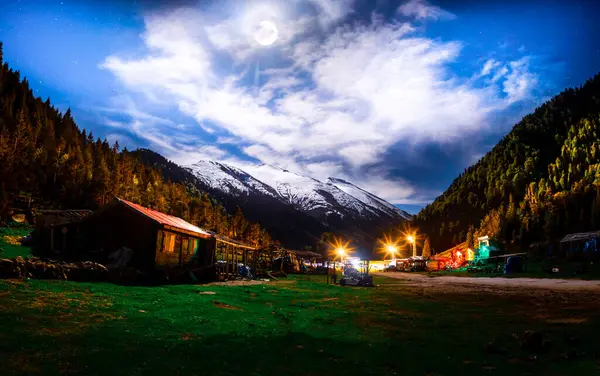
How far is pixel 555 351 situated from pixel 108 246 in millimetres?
30286

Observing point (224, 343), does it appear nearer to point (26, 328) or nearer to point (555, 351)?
point (26, 328)

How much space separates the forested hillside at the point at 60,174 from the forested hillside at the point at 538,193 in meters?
89.6

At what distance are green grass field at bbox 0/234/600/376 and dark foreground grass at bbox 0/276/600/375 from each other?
0.03 meters

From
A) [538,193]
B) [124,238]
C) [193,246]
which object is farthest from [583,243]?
[538,193]

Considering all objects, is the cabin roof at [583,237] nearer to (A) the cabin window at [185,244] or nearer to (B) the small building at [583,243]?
(B) the small building at [583,243]

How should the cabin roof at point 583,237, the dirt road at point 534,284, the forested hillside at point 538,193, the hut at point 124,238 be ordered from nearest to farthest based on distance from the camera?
1. the dirt road at point 534,284
2. the hut at point 124,238
3. the cabin roof at point 583,237
4. the forested hillside at point 538,193

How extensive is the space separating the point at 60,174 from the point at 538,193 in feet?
502

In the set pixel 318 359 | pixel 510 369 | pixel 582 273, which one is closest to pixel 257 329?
pixel 318 359

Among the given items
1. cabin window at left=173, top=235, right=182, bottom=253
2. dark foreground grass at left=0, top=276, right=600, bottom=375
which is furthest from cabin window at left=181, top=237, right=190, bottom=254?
dark foreground grass at left=0, top=276, right=600, bottom=375

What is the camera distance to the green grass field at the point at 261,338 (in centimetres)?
768

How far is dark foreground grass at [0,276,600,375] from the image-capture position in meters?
7.68

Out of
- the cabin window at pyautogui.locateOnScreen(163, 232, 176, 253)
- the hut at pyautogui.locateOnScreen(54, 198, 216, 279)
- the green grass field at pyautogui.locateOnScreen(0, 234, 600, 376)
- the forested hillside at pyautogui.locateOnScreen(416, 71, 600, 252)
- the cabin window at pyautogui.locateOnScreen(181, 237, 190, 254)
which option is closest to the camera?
the green grass field at pyautogui.locateOnScreen(0, 234, 600, 376)

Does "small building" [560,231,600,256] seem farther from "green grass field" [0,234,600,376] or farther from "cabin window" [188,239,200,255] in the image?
"cabin window" [188,239,200,255]

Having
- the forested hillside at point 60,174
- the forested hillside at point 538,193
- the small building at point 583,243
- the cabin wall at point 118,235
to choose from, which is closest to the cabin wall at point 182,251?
the cabin wall at point 118,235
